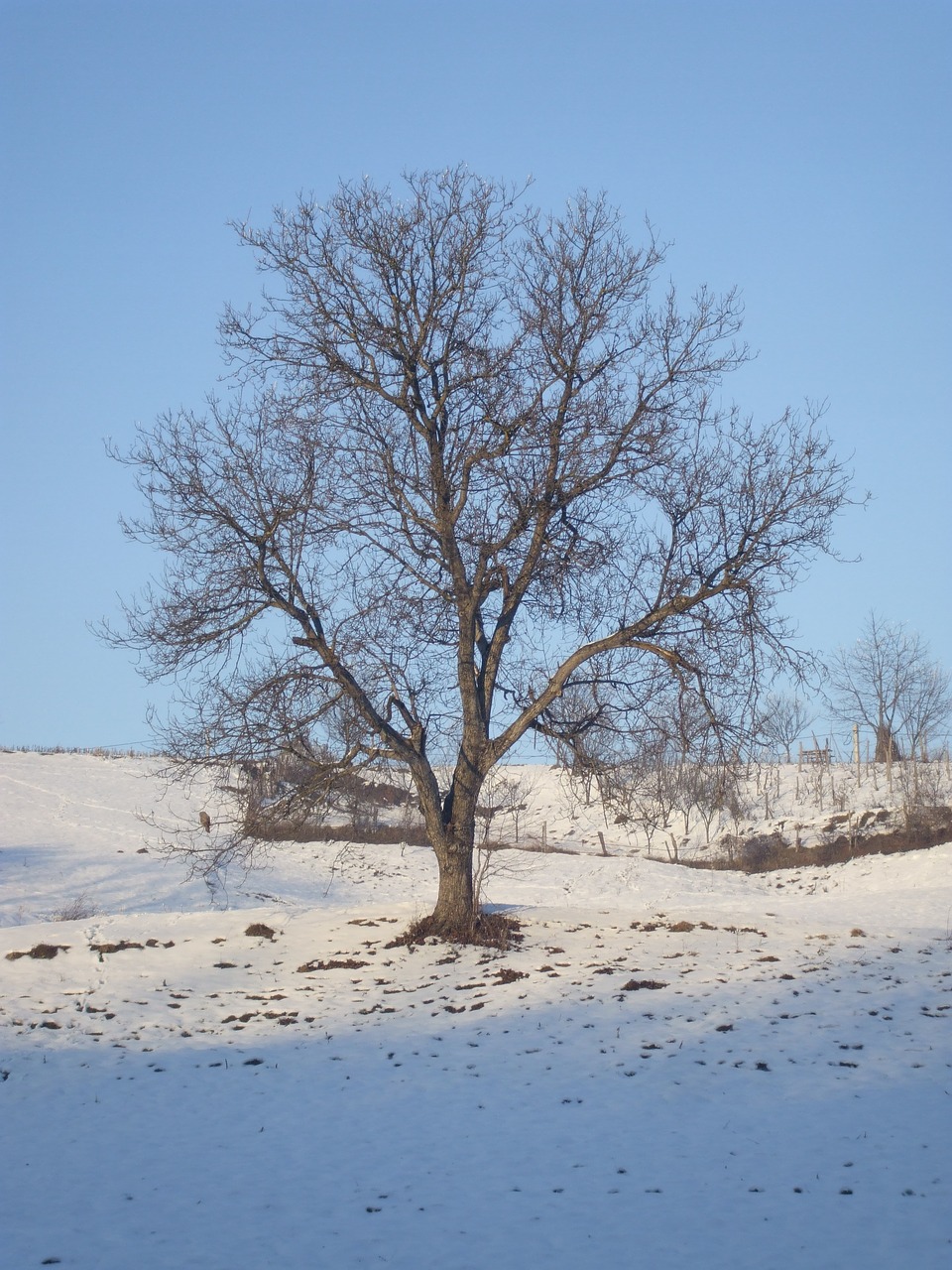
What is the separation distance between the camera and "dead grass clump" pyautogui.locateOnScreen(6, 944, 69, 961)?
1329cm

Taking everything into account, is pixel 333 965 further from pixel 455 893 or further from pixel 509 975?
pixel 509 975

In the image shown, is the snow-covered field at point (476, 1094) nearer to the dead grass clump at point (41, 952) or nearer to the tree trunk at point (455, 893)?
the dead grass clump at point (41, 952)

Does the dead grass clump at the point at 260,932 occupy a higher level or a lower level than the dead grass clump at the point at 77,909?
higher

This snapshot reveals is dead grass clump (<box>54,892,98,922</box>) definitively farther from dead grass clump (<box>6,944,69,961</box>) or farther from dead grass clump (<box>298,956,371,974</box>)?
dead grass clump (<box>298,956,371,974</box>)

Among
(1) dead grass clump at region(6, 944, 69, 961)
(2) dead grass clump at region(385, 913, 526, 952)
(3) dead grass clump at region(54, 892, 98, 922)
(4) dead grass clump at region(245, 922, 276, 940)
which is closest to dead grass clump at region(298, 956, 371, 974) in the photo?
(2) dead grass clump at region(385, 913, 526, 952)

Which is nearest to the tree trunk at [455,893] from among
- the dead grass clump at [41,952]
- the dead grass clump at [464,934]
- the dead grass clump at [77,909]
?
the dead grass clump at [464,934]

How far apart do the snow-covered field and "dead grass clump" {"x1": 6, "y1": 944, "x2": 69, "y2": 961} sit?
9 cm

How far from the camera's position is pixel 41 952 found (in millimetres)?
13383

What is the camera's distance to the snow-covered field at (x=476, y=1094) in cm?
617

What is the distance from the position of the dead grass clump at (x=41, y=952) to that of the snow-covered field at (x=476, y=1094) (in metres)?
0.09

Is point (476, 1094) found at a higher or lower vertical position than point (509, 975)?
lower

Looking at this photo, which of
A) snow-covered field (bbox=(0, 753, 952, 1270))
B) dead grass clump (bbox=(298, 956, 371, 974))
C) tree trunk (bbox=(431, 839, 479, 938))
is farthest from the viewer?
tree trunk (bbox=(431, 839, 479, 938))

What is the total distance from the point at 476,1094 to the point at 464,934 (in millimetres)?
4886

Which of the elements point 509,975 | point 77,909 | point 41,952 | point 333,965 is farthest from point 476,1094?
point 77,909
